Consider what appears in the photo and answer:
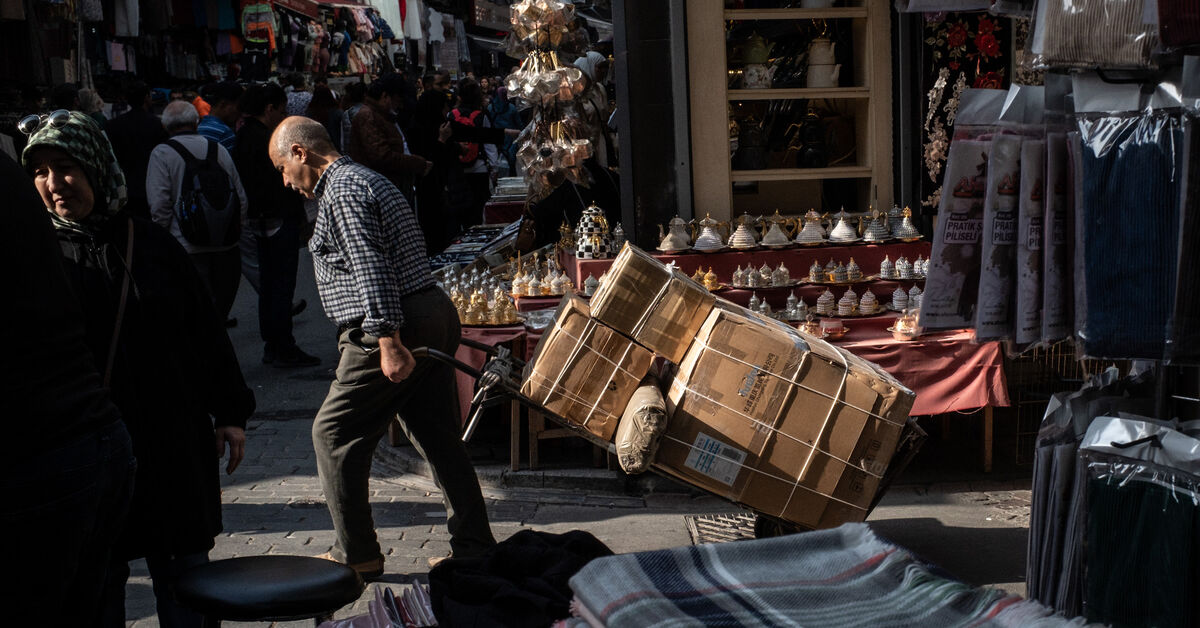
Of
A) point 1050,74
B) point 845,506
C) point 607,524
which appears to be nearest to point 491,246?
point 607,524

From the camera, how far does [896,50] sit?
7000 millimetres

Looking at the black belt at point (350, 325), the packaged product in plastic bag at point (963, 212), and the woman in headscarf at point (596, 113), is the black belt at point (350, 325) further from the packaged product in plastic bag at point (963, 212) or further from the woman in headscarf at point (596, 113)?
the woman in headscarf at point (596, 113)

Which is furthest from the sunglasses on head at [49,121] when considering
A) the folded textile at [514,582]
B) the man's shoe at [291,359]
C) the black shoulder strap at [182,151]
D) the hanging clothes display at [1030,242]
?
the man's shoe at [291,359]

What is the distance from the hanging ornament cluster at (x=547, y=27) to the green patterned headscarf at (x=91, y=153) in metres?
5.09

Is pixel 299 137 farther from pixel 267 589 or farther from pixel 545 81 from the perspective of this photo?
pixel 545 81

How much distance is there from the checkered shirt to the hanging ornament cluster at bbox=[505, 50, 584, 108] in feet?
11.9

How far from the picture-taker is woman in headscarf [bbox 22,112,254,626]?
10.9 ft

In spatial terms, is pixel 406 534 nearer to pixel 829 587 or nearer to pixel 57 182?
pixel 57 182

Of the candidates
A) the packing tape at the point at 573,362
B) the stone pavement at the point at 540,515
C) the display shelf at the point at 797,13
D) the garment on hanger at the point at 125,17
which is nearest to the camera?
the packing tape at the point at 573,362

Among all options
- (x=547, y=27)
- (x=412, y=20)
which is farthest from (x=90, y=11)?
(x=412, y=20)

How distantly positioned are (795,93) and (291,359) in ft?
15.1

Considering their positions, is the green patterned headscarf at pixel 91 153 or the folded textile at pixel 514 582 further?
the green patterned headscarf at pixel 91 153

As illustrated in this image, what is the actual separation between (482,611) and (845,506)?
6.31 ft

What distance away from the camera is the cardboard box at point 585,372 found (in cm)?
416
